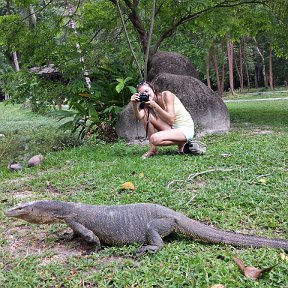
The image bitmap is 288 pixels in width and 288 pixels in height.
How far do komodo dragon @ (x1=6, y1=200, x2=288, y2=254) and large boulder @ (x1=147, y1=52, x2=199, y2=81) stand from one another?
6.66 metres

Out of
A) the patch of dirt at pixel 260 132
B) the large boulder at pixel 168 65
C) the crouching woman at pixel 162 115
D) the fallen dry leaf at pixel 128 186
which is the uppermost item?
the large boulder at pixel 168 65

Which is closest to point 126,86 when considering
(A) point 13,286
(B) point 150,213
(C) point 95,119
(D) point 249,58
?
(C) point 95,119

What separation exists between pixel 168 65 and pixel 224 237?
7019mm

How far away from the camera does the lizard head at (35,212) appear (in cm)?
291

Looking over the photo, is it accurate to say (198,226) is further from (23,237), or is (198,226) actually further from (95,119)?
(95,119)

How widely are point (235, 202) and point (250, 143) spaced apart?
2879 millimetres

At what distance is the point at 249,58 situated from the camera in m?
33.6

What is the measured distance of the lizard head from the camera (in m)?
2.91

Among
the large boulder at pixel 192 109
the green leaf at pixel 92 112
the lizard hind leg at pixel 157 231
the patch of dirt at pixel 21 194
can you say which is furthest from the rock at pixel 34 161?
the lizard hind leg at pixel 157 231

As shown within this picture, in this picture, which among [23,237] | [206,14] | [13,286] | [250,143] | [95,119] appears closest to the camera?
[13,286]

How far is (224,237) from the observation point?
272 centimetres

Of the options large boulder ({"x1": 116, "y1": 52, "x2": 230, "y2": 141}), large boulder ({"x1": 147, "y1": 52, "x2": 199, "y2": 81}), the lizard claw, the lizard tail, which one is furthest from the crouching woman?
large boulder ({"x1": 147, "y1": 52, "x2": 199, "y2": 81})

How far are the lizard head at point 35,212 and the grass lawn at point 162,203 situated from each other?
0.61ft

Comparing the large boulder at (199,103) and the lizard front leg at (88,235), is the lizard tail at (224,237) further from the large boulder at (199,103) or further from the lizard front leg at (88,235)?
the large boulder at (199,103)
